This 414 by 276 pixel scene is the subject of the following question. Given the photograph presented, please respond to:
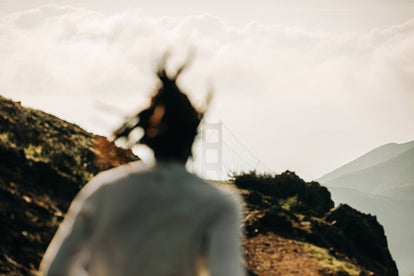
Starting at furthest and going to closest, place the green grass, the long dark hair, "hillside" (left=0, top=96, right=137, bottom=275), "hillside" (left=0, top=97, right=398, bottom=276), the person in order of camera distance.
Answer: the green grass < "hillside" (left=0, top=97, right=398, bottom=276) < "hillside" (left=0, top=96, right=137, bottom=275) < the long dark hair < the person

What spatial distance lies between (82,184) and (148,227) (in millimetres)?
12936

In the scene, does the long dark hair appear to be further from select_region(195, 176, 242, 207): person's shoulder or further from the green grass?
the green grass

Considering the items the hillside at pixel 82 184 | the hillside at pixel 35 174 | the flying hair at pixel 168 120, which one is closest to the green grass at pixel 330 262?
the hillside at pixel 82 184

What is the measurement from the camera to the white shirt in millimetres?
1577

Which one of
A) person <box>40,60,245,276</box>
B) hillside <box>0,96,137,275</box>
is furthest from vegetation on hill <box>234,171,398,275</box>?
person <box>40,60,245,276</box>

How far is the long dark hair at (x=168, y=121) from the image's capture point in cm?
178

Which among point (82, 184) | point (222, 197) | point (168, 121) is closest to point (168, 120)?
point (168, 121)

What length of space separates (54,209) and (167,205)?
10.8m

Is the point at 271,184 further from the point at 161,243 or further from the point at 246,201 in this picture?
the point at 161,243

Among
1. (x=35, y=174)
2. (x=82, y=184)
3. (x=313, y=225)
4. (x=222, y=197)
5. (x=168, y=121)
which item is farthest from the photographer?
(x=313, y=225)

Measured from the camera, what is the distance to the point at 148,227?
1.62 m

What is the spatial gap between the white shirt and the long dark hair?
0.40 feet

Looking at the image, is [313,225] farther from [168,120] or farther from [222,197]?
[222,197]

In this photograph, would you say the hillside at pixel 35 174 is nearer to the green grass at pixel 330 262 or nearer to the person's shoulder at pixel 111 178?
the person's shoulder at pixel 111 178
